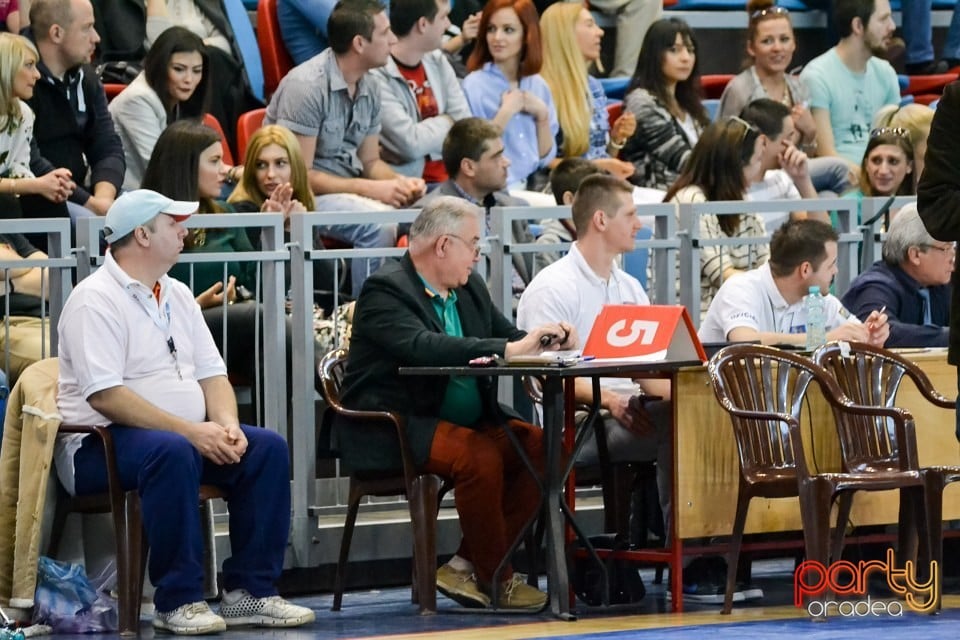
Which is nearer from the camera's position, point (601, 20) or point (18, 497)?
point (18, 497)

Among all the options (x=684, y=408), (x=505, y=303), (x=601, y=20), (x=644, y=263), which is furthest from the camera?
(x=601, y=20)

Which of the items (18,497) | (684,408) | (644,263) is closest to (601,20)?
(644,263)

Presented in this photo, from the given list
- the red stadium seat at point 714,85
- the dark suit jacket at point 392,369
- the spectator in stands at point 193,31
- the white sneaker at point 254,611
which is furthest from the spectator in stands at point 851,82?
the white sneaker at point 254,611

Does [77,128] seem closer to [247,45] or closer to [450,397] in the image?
[247,45]

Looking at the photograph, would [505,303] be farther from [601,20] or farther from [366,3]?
[601,20]

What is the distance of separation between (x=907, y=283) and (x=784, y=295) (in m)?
0.54

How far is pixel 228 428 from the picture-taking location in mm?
6004

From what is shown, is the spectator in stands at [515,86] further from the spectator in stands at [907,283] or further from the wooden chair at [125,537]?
the wooden chair at [125,537]

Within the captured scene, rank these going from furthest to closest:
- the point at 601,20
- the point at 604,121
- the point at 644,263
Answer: the point at 601,20 < the point at 604,121 < the point at 644,263

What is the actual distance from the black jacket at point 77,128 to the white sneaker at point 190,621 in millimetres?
2253

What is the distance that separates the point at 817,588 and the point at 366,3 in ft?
11.6

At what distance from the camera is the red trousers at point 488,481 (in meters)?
6.27

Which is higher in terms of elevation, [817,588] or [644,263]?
[644,263]

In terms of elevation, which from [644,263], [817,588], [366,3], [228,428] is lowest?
[817,588]
